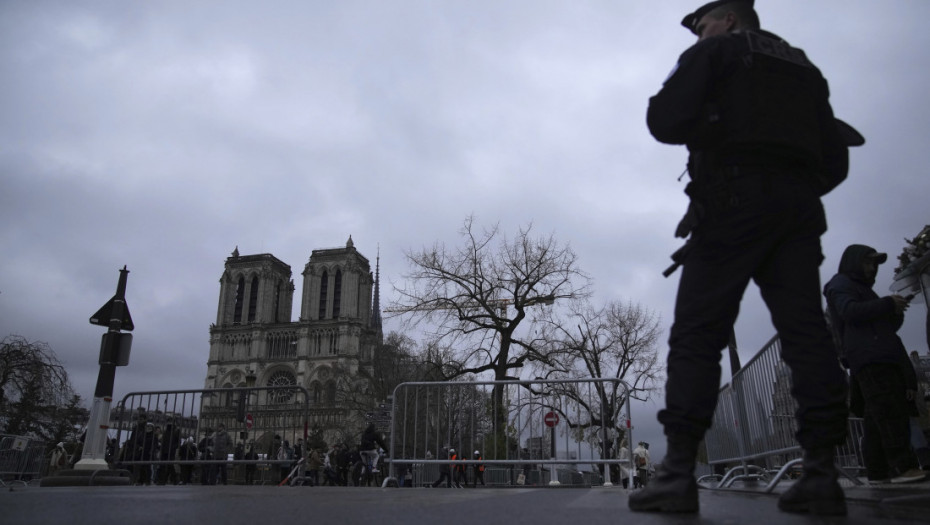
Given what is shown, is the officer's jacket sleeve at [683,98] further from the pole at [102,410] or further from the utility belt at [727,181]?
the pole at [102,410]

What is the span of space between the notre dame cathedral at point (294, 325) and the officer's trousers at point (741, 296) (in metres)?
89.3

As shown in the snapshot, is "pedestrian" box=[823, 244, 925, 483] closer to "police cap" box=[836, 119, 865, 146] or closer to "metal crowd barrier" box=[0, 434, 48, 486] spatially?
"police cap" box=[836, 119, 865, 146]

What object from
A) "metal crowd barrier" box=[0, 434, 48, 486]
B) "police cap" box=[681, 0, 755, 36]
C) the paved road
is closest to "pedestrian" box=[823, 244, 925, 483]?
the paved road

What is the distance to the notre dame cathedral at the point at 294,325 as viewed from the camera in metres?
93.3

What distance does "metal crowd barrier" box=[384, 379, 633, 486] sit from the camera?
856 cm

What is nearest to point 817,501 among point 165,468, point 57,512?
point 57,512

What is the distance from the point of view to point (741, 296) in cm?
226

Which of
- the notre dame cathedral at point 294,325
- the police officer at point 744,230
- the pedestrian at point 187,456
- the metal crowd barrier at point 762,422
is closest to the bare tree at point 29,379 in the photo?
the pedestrian at point 187,456

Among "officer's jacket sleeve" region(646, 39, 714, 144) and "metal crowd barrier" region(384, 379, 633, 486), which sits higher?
"officer's jacket sleeve" region(646, 39, 714, 144)

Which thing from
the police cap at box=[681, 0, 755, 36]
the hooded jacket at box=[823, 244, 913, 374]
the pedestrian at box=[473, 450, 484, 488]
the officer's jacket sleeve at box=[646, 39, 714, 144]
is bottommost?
the pedestrian at box=[473, 450, 484, 488]

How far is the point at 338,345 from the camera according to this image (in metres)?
93.6

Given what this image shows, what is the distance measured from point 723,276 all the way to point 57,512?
228 cm

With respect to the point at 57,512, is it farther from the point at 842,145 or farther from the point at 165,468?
the point at 165,468

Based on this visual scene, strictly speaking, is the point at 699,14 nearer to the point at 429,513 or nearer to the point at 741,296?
the point at 741,296
